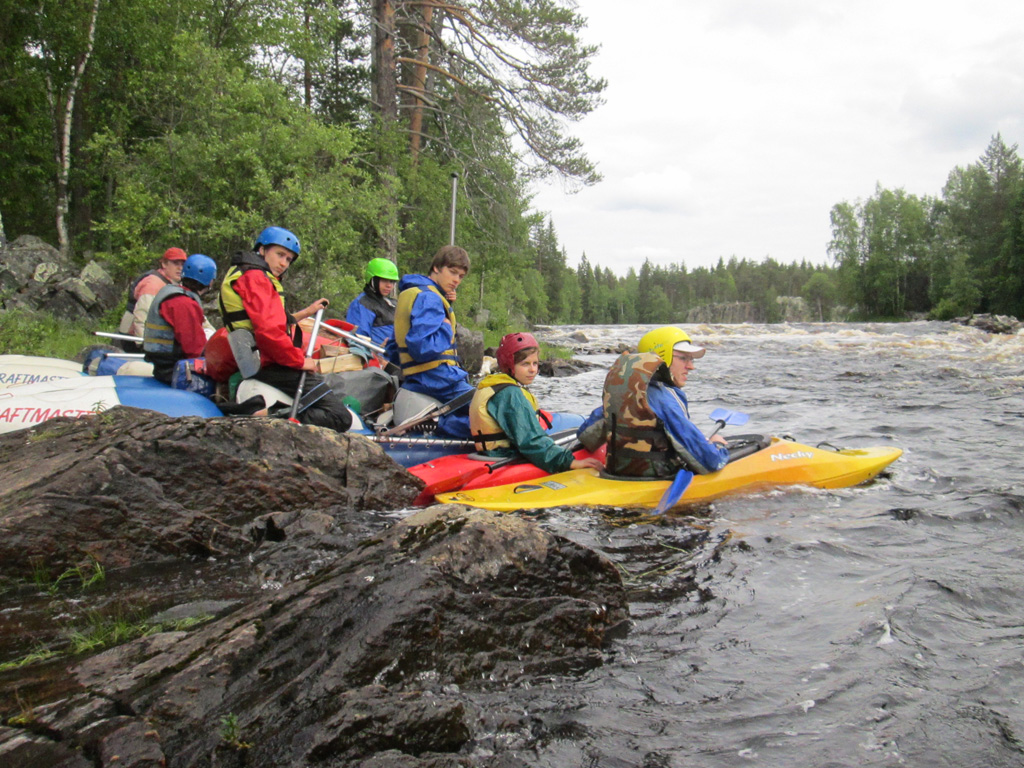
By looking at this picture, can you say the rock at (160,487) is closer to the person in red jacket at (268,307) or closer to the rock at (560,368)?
the person in red jacket at (268,307)

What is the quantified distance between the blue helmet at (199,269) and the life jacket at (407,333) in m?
1.88

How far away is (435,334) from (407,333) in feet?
0.93

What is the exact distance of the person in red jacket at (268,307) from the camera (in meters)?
5.93

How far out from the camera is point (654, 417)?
19.2ft

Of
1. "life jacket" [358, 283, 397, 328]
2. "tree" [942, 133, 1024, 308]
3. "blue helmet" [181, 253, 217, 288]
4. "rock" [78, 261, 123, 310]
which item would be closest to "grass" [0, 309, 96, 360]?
"rock" [78, 261, 123, 310]

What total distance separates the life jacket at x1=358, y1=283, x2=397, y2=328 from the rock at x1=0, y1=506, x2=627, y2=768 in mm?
6276

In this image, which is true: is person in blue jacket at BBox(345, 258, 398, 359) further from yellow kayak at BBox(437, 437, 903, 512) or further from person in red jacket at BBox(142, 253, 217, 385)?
yellow kayak at BBox(437, 437, 903, 512)

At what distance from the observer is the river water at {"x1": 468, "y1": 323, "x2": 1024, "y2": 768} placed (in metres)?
2.60

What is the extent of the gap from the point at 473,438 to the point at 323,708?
13.8 ft

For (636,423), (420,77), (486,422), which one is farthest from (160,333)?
(420,77)

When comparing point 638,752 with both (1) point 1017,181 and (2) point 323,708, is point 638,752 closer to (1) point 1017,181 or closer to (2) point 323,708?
(2) point 323,708

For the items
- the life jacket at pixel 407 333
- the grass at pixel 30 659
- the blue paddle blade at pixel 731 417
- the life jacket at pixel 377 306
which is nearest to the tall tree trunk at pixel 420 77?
the life jacket at pixel 377 306

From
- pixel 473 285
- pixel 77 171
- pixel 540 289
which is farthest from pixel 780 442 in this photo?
pixel 540 289

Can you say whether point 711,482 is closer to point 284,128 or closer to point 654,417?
point 654,417
